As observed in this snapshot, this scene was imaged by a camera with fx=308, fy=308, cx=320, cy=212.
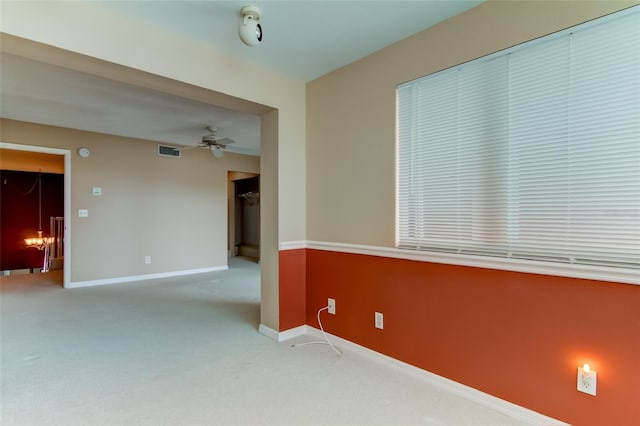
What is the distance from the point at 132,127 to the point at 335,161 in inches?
143

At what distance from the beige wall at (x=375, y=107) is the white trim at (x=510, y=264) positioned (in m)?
0.07

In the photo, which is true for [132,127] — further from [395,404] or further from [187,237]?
[395,404]

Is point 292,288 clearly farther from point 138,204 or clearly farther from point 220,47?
point 138,204

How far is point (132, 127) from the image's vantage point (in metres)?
4.68

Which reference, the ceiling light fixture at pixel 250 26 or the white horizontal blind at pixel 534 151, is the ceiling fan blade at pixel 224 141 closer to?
the ceiling light fixture at pixel 250 26

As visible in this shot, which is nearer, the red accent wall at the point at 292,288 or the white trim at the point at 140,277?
the red accent wall at the point at 292,288

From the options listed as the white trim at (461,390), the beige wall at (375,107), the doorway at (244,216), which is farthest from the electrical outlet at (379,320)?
the doorway at (244,216)

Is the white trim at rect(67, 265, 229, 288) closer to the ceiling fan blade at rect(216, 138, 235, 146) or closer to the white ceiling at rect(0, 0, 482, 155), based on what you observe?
the white ceiling at rect(0, 0, 482, 155)

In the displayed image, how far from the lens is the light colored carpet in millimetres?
1769

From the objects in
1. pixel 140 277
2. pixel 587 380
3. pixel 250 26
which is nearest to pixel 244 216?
pixel 140 277

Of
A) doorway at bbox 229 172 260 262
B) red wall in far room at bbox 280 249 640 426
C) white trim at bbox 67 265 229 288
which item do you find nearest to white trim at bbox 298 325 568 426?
red wall in far room at bbox 280 249 640 426

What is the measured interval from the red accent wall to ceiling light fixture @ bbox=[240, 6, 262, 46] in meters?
1.78

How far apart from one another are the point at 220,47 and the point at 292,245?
1795 millimetres

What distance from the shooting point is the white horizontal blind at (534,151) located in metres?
1.48
